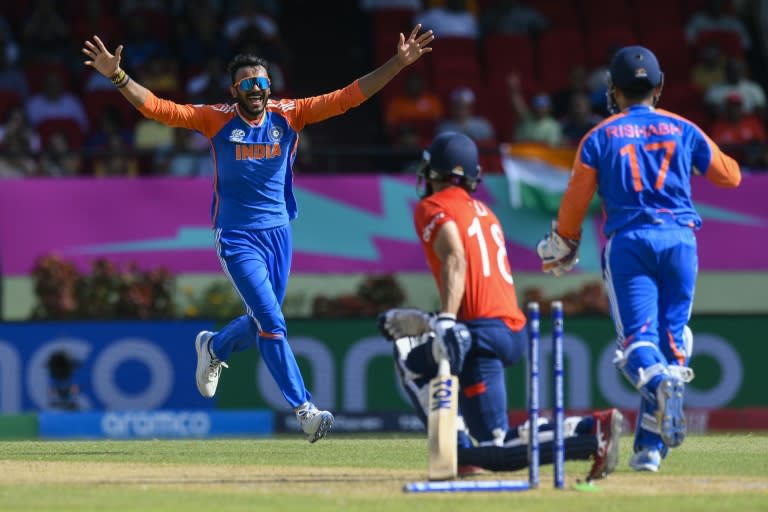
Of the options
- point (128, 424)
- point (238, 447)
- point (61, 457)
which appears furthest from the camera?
point (128, 424)

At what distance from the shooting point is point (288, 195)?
10.6 m

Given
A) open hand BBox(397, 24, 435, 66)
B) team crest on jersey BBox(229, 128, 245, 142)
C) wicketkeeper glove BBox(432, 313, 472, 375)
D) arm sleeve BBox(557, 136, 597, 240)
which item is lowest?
wicketkeeper glove BBox(432, 313, 472, 375)

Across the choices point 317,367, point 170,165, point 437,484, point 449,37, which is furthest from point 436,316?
point 449,37

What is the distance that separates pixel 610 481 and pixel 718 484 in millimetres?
576

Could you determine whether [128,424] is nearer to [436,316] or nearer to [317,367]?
[317,367]

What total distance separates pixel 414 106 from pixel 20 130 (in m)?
4.65

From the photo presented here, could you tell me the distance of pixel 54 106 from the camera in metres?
19.4

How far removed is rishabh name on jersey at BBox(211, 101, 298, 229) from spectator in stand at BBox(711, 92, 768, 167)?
30.9 feet

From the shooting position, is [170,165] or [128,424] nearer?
[128,424]

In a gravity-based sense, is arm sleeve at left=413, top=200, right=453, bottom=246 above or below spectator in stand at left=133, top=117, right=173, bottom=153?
below

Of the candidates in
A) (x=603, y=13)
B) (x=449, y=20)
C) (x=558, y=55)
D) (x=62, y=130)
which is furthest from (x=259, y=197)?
(x=603, y=13)

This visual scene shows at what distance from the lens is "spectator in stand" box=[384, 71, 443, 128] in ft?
64.5

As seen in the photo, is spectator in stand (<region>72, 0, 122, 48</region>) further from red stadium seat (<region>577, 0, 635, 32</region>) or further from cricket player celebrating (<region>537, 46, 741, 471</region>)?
cricket player celebrating (<region>537, 46, 741, 471</region>)

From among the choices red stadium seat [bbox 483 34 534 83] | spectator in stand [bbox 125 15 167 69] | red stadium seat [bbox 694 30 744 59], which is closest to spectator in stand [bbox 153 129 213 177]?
spectator in stand [bbox 125 15 167 69]
